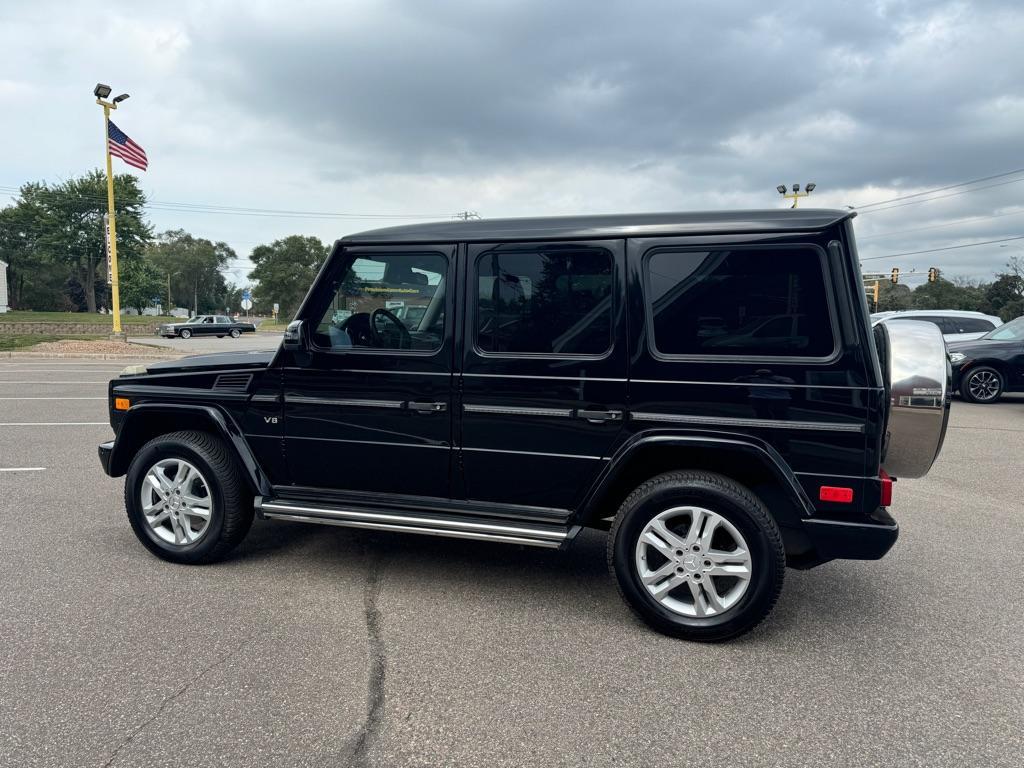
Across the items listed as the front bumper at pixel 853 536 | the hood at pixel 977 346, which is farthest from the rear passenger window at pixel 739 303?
the hood at pixel 977 346

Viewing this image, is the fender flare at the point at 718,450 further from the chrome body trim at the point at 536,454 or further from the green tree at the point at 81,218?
the green tree at the point at 81,218

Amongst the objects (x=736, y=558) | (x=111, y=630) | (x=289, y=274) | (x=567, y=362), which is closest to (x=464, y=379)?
(x=567, y=362)

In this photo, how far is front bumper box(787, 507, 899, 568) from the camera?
3064 mm

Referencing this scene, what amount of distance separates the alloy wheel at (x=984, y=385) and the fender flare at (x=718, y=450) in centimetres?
1170

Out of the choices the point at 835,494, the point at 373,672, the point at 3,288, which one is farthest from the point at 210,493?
the point at 3,288

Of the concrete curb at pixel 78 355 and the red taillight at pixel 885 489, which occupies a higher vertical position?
the red taillight at pixel 885 489

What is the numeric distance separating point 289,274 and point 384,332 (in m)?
64.1

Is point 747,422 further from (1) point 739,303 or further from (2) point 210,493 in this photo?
(2) point 210,493

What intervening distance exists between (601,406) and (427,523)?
1.10m

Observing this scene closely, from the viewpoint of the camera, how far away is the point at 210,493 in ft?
13.2

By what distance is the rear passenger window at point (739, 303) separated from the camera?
311cm

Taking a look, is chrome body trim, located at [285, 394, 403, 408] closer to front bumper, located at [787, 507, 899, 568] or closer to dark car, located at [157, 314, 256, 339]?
front bumper, located at [787, 507, 899, 568]

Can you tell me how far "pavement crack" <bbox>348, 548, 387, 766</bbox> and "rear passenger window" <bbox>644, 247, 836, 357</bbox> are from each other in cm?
193

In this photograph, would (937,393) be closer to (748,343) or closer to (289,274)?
(748,343)
